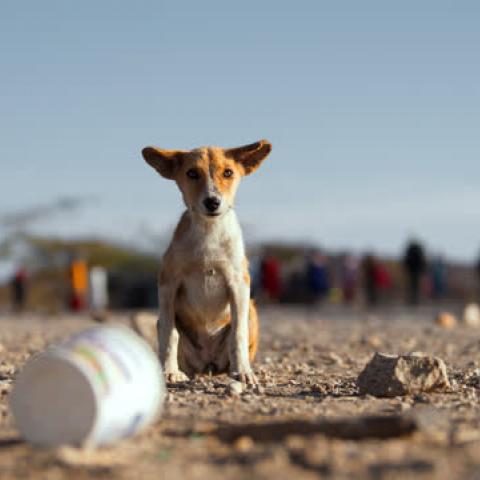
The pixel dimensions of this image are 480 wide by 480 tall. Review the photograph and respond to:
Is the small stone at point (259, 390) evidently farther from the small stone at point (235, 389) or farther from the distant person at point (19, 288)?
the distant person at point (19, 288)

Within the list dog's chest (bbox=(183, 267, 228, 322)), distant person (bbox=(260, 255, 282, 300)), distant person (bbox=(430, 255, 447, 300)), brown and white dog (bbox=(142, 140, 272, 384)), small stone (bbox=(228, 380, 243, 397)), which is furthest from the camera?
distant person (bbox=(430, 255, 447, 300))

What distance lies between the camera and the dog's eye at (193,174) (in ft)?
25.2

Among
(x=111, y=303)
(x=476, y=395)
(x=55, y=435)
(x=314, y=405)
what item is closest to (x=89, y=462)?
(x=55, y=435)

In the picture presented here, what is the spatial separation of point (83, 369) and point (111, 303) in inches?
1297

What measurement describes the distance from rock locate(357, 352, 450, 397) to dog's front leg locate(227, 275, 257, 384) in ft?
3.39

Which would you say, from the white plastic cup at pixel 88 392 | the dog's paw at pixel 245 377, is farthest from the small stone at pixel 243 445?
the dog's paw at pixel 245 377

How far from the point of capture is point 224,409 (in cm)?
621

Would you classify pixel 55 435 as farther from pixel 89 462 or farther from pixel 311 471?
pixel 311 471

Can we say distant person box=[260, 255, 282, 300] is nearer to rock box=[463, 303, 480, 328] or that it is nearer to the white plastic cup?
rock box=[463, 303, 480, 328]

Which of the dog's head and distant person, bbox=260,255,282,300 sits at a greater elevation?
the dog's head

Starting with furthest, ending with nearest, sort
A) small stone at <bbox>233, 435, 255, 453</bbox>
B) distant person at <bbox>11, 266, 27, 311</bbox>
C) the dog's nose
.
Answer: distant person at <bbox>11, 266, 27, 311</bbox>
the dog's nose
small stone at <bbox>233, 435, 255, 453</bbox>

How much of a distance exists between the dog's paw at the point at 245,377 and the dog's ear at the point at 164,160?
1.68 meters

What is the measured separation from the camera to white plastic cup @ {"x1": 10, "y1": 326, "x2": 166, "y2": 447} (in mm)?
4715

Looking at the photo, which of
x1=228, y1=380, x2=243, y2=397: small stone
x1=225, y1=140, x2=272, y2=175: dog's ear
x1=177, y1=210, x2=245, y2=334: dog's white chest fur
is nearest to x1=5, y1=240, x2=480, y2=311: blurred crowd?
x1=225, y1=140, x2=272, y2=175: dog's ear
